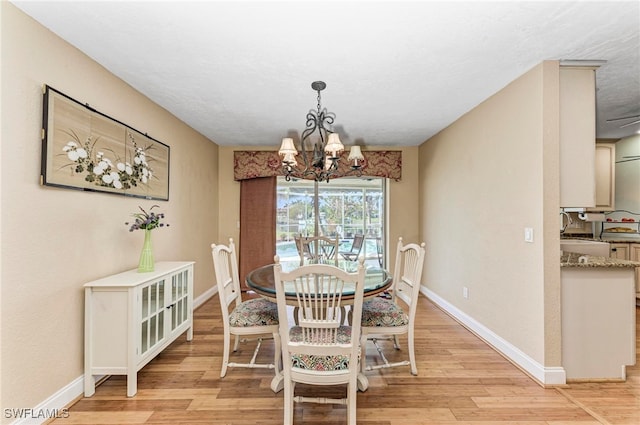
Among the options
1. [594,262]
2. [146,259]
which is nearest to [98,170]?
[146,259]

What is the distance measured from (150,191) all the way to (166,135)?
0.74 metres

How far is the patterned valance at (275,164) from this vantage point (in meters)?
4.69

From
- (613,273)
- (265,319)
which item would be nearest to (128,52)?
(265,319)

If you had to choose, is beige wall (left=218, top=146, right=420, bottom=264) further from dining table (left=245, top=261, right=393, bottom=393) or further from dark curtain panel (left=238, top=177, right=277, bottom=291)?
dining table (left=245, top=261, right=393, bottom=393)

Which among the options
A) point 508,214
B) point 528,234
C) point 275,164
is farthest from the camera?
point 275,164

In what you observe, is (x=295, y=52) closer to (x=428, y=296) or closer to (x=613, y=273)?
(x=613, y=273)

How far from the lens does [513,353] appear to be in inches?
96.3

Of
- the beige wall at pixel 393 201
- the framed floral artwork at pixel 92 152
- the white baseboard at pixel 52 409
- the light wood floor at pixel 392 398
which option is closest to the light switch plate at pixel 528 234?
the light wood floor at pixel 392 398

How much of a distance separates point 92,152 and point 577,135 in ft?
11.8

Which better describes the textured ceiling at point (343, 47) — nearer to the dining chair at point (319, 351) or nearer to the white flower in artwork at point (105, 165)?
the white flower in artwork at point (105, 165)

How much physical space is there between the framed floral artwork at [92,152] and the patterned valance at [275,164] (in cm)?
185

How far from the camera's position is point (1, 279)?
1.51m

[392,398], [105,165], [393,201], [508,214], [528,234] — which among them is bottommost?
[392,398]

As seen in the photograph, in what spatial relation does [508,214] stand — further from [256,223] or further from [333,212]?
[256,223]
